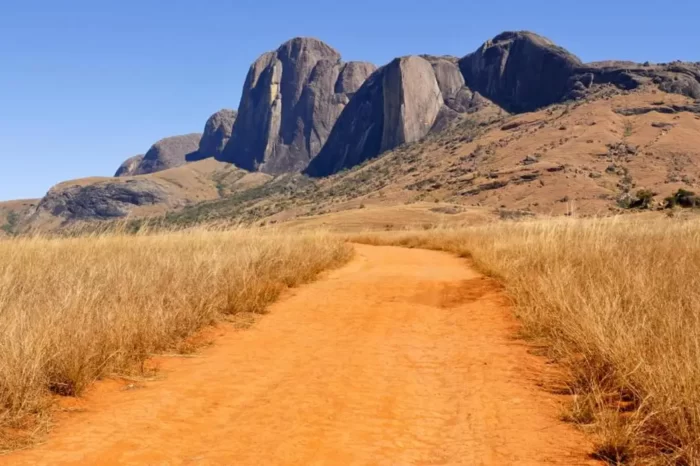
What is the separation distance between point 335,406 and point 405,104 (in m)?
139

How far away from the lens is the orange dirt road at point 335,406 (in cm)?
375

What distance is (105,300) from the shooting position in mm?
6746


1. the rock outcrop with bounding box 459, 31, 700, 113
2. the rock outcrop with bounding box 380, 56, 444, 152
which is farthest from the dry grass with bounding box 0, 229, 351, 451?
the rock outcrop with bounding box 380, 56, 444, 152

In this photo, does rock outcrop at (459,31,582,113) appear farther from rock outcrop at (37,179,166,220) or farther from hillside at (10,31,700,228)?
rock outcrop at (37,179,166,220)

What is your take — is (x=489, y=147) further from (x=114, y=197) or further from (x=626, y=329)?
(x=114, y=197)

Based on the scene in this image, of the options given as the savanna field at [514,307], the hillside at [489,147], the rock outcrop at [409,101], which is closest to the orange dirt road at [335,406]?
the savanna field at [514,307]

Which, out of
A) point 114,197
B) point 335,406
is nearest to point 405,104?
point 114,197

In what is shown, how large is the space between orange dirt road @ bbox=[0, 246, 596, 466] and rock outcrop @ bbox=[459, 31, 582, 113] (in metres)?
120

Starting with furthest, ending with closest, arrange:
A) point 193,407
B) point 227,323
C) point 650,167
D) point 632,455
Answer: point 650,167 < point 227,323 < point 193,407 < point 632,455

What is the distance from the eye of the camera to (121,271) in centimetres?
830

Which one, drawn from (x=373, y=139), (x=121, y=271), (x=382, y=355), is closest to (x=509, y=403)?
(x=382, y=355)

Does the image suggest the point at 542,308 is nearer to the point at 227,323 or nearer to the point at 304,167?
the point at 227,323

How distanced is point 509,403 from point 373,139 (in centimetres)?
15366

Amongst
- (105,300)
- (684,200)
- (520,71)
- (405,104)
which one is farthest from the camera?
(405,104)
